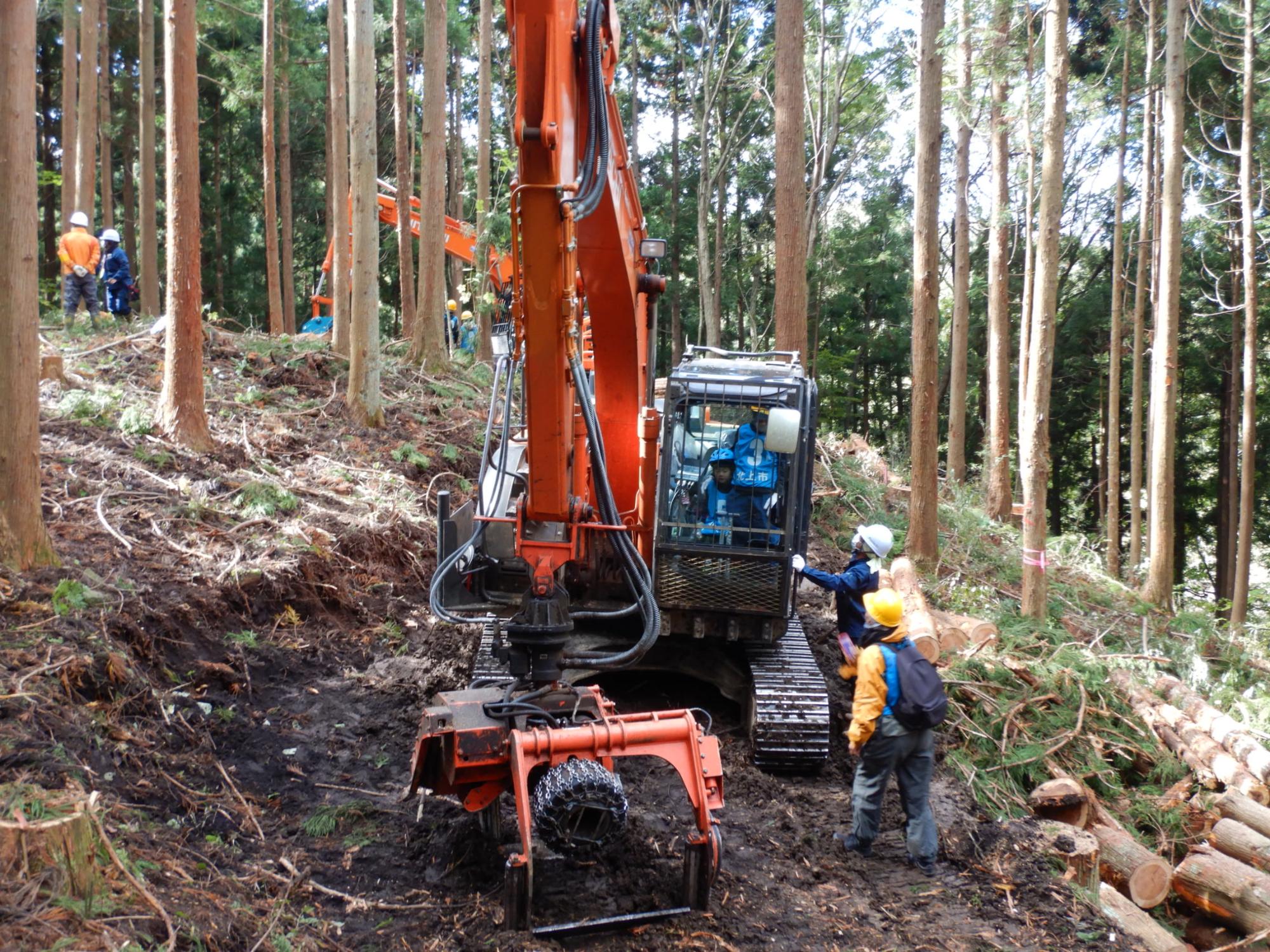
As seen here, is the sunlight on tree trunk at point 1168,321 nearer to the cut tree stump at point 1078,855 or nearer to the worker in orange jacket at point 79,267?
the cut tree stump at point 1078,855

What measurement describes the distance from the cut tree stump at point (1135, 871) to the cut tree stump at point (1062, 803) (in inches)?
12.0

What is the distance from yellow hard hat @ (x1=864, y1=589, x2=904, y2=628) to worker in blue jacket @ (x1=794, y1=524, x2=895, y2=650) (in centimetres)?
117

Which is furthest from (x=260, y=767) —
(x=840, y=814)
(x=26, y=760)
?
(x=840, y=814)

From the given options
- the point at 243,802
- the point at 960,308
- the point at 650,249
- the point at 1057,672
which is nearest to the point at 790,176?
the point at 650,249

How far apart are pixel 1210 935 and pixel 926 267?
7.36 m

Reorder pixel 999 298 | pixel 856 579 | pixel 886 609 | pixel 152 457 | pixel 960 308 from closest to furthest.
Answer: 1. pixel 886 609
2. pixel 856 579
3. pixel 152 457
4. pixel 999 298
5. pixel 960 308

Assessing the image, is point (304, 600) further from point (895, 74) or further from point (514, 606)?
point (895, 74)

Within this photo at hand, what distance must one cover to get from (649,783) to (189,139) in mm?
7034

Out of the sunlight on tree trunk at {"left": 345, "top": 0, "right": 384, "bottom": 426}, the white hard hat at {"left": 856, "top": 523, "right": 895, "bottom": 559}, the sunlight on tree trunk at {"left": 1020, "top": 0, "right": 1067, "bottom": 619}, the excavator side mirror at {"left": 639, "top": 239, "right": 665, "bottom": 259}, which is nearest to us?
the excavator side mirror at {"left": 639, "top": 239, "right": 665, "bottom": 259}

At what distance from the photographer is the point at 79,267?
13.3 metres

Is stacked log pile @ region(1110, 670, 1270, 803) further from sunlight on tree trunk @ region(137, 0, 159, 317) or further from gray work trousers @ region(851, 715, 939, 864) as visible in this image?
sunlight on tree trunk @ region(137, 0, 159, 317)

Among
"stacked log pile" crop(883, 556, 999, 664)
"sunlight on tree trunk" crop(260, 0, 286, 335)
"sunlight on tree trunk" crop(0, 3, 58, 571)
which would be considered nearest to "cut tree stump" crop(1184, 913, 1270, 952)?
"stacked log pile" crop(883, 556, 999, 664)

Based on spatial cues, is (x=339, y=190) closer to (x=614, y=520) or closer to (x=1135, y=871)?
(x=614, y=520)

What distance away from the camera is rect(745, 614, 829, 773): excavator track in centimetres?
651
